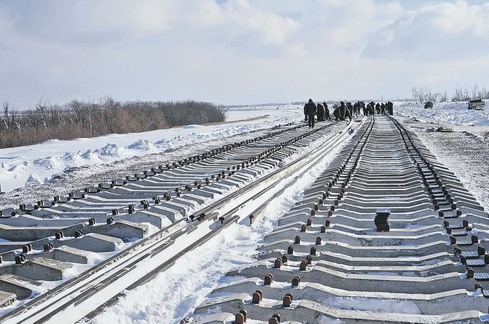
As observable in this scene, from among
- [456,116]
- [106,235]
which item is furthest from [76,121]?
[106,235]

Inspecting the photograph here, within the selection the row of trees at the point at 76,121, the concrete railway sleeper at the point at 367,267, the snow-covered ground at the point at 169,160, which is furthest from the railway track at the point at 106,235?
the row of trees at the point at 76,121

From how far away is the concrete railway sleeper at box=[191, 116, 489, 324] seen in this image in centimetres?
330

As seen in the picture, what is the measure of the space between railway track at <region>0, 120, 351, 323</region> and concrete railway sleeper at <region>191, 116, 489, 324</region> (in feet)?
2.75

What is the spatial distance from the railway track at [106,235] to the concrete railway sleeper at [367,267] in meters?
0.84

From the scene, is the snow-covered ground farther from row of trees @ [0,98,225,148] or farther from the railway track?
row of trees @ [0,98,225,148]

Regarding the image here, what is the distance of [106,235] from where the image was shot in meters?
5.40

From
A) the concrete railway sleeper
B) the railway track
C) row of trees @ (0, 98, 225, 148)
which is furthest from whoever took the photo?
row of trees @ (0, 98, 225, 148)

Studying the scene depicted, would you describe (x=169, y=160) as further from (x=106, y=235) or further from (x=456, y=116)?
(x=456, y=116)

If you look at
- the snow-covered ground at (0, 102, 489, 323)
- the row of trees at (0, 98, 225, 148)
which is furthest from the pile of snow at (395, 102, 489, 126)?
the row of trees at (0, 98, 225, 148)

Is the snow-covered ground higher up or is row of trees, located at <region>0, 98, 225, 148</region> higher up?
row of trees, located at <region>0, 98, 225, 148</region>

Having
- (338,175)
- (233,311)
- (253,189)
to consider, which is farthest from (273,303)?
(338,175)

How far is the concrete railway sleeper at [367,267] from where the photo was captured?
3.30 metres

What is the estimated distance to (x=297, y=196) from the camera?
28.6ft

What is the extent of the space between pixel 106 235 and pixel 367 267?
111 inches
